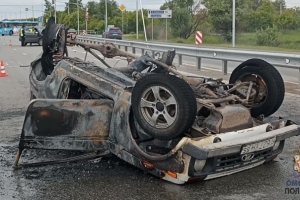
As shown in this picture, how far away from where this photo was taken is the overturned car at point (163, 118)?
13.8ft

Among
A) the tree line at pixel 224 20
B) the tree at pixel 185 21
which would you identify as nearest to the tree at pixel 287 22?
the tree line at pixel 224 20

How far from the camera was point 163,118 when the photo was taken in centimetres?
443

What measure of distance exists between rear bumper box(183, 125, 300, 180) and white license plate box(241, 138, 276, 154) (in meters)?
0.04

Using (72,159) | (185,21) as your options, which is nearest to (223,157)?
(72,159)

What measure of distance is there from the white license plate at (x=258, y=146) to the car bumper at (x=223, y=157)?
3 cm

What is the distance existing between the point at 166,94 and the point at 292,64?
6.68 metres

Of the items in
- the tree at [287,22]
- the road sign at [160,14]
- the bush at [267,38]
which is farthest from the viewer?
the tree at [287,22]

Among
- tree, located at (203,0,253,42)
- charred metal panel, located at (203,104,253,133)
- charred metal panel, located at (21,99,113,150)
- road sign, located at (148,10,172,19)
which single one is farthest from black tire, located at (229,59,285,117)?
tree, located at (203,0,253,42)

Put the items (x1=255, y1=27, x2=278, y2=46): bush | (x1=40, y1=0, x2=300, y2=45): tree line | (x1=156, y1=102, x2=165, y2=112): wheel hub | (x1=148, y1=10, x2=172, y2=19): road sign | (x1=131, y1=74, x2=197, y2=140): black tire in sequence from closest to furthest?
1. (x1=131, y1=74, x2=197, y2=140): black tire
2. (x1=156, y1=102, x2=165, y2=112): wheel hub
3. (x1=255, y1=27, x2=278, y2=46): bush
4. (x1=148, y1=10, x2=172, y2=19): road sign
5. (x1=40, y1=0, x2=300, y2=45): tree line

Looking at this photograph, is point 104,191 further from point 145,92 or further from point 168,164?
point 145,92

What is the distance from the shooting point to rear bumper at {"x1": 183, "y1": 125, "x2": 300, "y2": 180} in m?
3.99

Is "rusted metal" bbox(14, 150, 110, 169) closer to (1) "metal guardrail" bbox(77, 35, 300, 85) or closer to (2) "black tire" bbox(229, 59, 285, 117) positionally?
(2) "black tire" bbox(229, 59, 285, 117)

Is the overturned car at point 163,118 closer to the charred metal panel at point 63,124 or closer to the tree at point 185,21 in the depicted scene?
the charred metal panel at point 63,124

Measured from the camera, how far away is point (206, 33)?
49.8 metres
